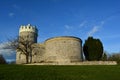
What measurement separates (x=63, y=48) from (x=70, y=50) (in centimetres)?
143

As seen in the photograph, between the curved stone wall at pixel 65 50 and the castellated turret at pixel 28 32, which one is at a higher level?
the castellated turret at pixel 28 32

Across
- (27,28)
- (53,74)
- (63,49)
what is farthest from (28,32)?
(53,74)

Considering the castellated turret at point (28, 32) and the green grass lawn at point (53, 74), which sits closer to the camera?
→ the green grass lawn at point (53, 74)

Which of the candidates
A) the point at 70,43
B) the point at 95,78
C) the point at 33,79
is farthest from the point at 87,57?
the point at 33,79

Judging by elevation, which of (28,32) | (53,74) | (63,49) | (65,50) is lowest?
(53,74)

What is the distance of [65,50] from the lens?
42250 millimetres

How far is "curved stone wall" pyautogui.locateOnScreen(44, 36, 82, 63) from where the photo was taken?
42.1m

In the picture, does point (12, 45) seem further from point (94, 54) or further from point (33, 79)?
point (33, 79)

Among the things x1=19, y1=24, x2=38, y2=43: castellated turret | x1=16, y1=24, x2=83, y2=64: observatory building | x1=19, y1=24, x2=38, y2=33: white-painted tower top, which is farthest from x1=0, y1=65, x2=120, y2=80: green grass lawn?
x1=19, y1=24, x2=38, y2=33: white-painted tower top

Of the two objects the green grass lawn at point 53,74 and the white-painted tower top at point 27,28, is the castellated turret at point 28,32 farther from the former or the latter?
the green grass lawn at point 53,74

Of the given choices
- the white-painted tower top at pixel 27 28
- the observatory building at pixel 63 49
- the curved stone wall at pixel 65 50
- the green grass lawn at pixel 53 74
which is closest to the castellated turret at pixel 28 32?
the white-painted tower top at pixel 27 28

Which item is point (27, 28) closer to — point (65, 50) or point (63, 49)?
point (63, 49)

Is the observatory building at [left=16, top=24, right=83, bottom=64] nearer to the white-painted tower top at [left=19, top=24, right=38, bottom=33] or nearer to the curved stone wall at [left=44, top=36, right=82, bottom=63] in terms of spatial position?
the curved stone wall at [left=44, top=36, right=82, bottom=63]

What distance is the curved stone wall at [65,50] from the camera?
4206 centimetres
